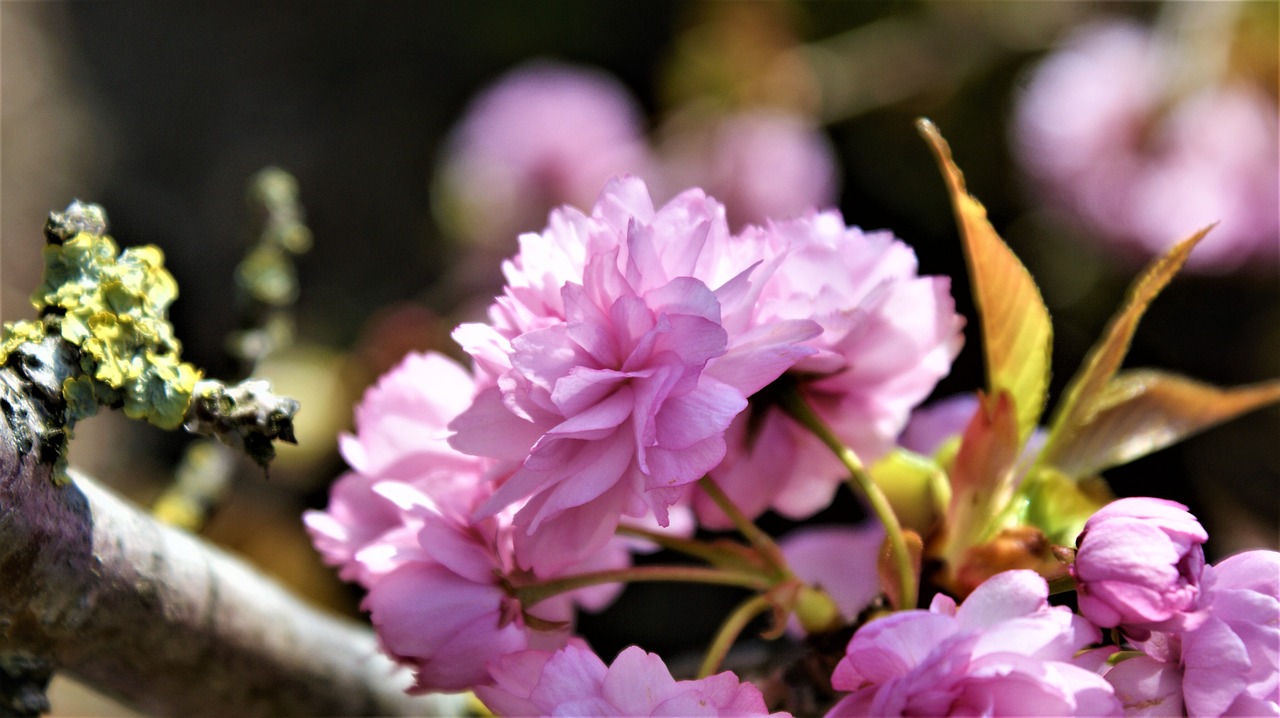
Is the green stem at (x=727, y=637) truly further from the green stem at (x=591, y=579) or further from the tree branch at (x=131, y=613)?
the tree branch at (x=131, y=613)

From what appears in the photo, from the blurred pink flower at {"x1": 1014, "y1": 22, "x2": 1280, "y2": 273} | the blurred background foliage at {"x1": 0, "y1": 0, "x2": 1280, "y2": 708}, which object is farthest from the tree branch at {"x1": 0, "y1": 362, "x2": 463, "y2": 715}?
the blurred pink flower at {"x1": 1014, "y1": 22, "x2": 1280, "y2": 273}

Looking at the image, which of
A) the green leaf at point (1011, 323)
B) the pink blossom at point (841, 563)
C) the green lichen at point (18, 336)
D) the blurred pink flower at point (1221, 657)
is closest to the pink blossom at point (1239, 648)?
the blurred pink flower at point (1221, 657)

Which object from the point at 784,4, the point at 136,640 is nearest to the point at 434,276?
the point at 784,4

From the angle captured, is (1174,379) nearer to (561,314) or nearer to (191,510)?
(561,314)

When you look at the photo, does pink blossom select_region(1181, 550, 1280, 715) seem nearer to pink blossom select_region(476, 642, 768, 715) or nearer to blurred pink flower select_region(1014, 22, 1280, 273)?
pink blossom select_region(476, 642, 768, 715)

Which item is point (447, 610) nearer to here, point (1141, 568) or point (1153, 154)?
point (1141, 568)
